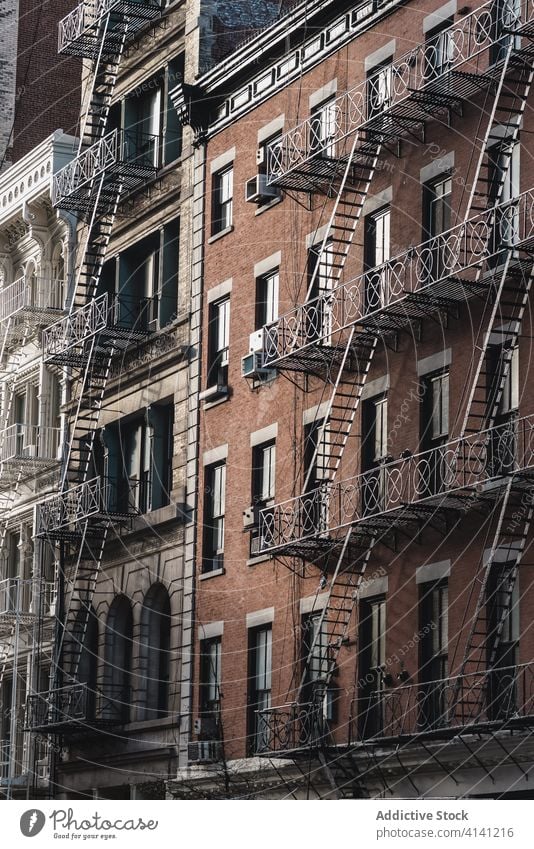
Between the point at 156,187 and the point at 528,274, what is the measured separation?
17.4m

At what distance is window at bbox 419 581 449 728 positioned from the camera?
113ft

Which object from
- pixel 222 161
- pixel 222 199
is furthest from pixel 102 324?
pixel 222 161

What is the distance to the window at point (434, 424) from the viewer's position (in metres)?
34.8

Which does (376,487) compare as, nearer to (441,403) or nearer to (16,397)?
(441,403)

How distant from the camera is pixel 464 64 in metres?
36.1

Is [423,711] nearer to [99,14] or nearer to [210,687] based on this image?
[210,687]

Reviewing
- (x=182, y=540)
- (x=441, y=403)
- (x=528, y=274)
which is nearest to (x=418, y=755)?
(x=441, y=403)

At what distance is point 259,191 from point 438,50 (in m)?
6.77

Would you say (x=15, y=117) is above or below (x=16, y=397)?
above

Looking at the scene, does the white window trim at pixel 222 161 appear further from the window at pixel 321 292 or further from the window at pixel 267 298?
the window at pixel 321 292

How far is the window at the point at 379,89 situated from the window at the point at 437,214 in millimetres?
1851

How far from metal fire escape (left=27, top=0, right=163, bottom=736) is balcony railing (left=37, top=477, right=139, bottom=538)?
35 millimetres

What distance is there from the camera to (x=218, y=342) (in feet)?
146
